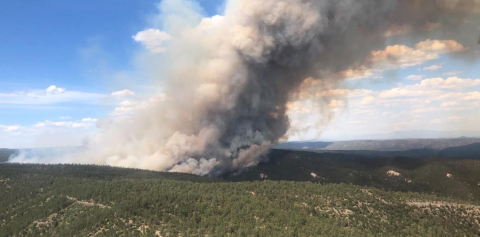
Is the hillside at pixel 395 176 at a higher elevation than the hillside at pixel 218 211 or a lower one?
lower

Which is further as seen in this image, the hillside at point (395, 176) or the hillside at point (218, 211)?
the hillside at point (395, 176)

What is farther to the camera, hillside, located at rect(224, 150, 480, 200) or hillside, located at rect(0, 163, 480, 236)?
hillside, located at rect(224, 150, 480, 200)

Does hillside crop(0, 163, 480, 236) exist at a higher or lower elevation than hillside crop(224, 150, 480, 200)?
higher

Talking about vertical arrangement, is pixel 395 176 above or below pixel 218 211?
below

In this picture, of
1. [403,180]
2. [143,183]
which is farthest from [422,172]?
[143,183]

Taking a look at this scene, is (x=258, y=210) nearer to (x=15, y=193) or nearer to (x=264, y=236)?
(x=264, y=236)

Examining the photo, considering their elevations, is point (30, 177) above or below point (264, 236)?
above

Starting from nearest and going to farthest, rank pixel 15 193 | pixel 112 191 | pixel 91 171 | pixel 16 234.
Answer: pixel 16 234
pixel 112 191
pixel 15 193
pixel 91 171

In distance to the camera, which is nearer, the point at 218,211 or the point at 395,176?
the point at 218,211
